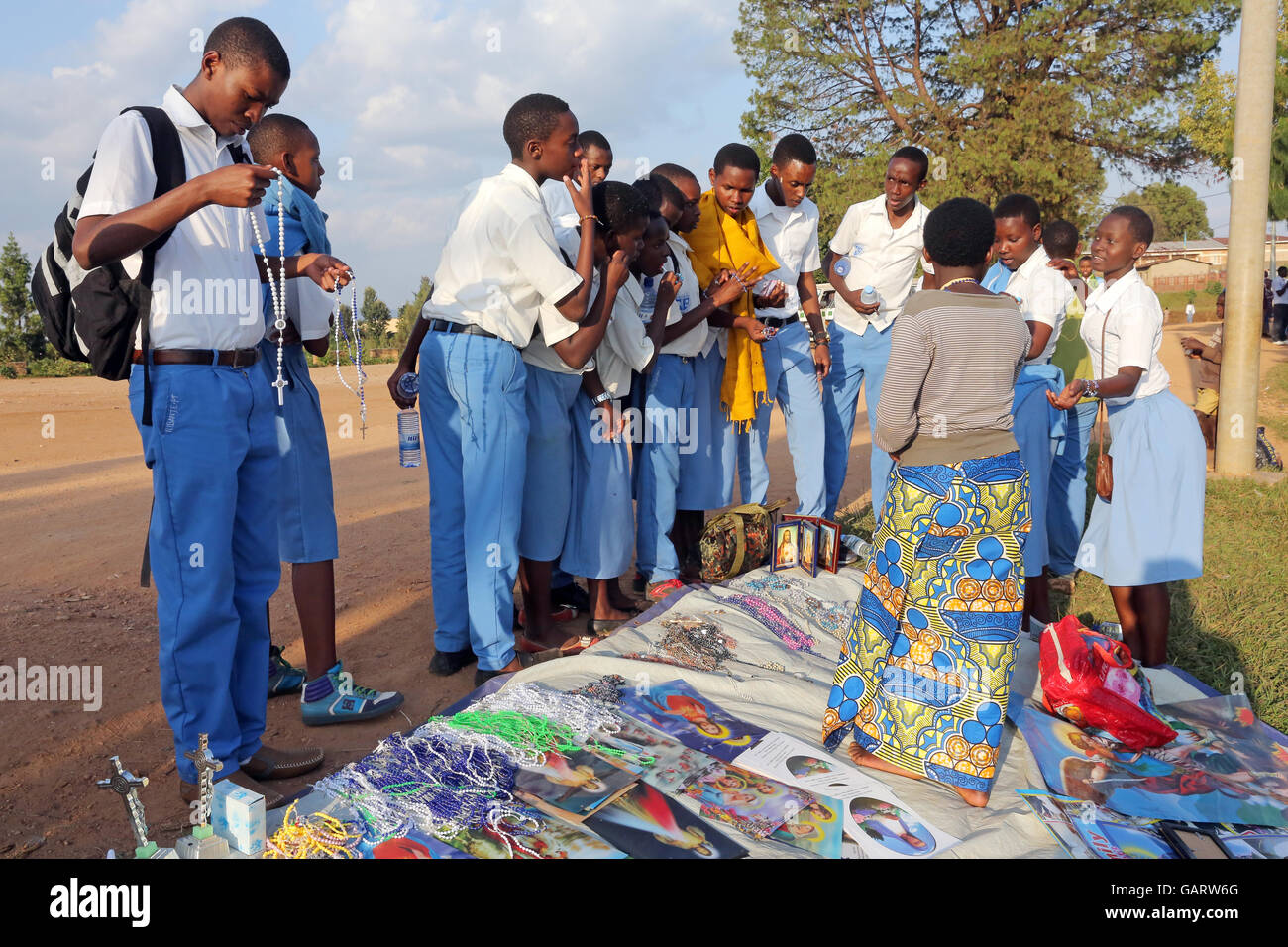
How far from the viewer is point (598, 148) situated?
5355 mm

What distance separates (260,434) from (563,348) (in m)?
1.38

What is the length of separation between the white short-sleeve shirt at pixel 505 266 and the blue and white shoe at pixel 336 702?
1.51 m

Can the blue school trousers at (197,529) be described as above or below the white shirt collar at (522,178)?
below

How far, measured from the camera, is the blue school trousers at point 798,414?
18.5 ft

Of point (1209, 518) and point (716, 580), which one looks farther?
point (1209, 518)

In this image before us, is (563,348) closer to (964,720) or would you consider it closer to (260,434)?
(260,434)

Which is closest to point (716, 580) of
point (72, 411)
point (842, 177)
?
point (72, 411)

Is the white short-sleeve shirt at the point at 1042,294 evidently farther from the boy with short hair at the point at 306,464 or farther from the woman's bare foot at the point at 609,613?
the boy with short hair at the point at 306,464

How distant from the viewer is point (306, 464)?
361 centimetres

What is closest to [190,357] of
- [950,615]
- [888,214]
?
[950,615]

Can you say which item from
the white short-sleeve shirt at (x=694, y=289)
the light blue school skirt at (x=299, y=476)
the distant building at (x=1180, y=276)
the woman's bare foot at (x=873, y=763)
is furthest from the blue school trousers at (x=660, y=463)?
the distant building at (x=1180, y=276)

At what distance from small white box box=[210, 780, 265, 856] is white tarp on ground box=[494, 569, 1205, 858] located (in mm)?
1159
